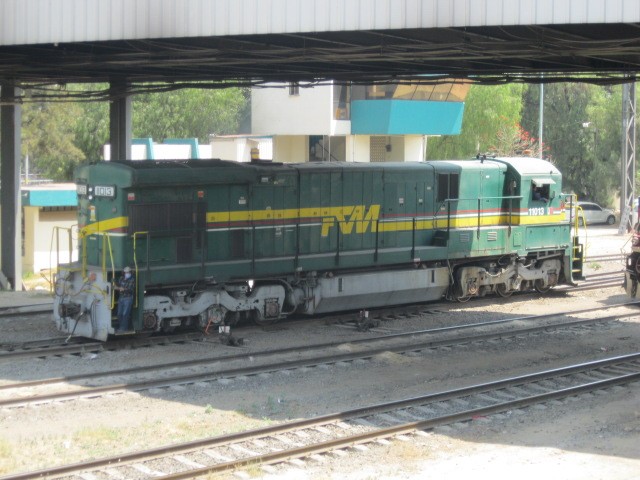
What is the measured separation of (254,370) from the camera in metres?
13.2

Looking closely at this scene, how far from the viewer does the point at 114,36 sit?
527 inches

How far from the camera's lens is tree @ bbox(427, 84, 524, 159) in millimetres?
49062

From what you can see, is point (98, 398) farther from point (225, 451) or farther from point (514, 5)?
point (514, 5)

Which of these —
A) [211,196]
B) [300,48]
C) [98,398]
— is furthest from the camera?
[211,196]

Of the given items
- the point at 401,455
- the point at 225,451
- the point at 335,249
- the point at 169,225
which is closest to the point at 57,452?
the point at 225,451

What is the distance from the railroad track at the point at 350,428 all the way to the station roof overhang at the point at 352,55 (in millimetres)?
4775

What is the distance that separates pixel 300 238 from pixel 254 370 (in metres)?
4.32

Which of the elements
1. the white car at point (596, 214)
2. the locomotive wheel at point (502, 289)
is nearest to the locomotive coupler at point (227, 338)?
the locomotive wheel at point (502, 289)

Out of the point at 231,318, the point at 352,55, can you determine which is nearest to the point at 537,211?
the point at 231,318

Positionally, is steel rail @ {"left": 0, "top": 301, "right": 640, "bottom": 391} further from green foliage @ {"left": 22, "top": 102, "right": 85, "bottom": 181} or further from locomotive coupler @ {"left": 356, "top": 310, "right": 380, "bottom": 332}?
green foliage @ {"left": 22, "top": 102, "right": 85, "bottom": 181}

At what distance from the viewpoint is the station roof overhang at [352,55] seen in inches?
511

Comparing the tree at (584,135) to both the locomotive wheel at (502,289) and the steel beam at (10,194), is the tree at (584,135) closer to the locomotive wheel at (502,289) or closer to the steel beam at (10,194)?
the locomotive wheel at (502,289)

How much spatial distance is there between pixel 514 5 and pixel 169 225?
281 inches

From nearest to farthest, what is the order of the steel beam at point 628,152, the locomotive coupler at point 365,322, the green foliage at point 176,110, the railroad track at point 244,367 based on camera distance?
the railroad track at point 244,367 → the locomotive coupler at point 365,322 → the steel beam at point 628,152 → the green foliage at point 176,110
